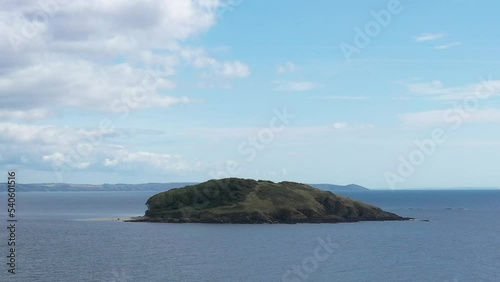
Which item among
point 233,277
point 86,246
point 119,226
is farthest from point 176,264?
point 119,226

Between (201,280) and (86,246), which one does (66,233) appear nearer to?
(86,246)

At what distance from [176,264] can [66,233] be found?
70.2m

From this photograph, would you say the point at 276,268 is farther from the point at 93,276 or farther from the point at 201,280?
the point at 93,276

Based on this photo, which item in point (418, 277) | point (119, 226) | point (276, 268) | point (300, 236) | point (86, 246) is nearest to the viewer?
point (418, 277)

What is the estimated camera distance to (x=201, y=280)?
90.6m

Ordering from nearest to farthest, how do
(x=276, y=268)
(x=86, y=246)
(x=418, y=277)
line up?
(x=418, y=277), (x=276, y=268), (x=86, y=246)

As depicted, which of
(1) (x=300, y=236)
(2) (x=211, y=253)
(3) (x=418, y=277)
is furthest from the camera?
(1) (x=300, y=236)

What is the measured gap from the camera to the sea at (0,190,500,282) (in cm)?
9656

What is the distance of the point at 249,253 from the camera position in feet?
404

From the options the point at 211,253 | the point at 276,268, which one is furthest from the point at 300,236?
the point at 276,268

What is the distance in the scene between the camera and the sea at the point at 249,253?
317 ft

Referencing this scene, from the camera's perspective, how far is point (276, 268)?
104 metres

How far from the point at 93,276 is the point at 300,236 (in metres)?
74.5

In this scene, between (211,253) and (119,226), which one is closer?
(211,253)
